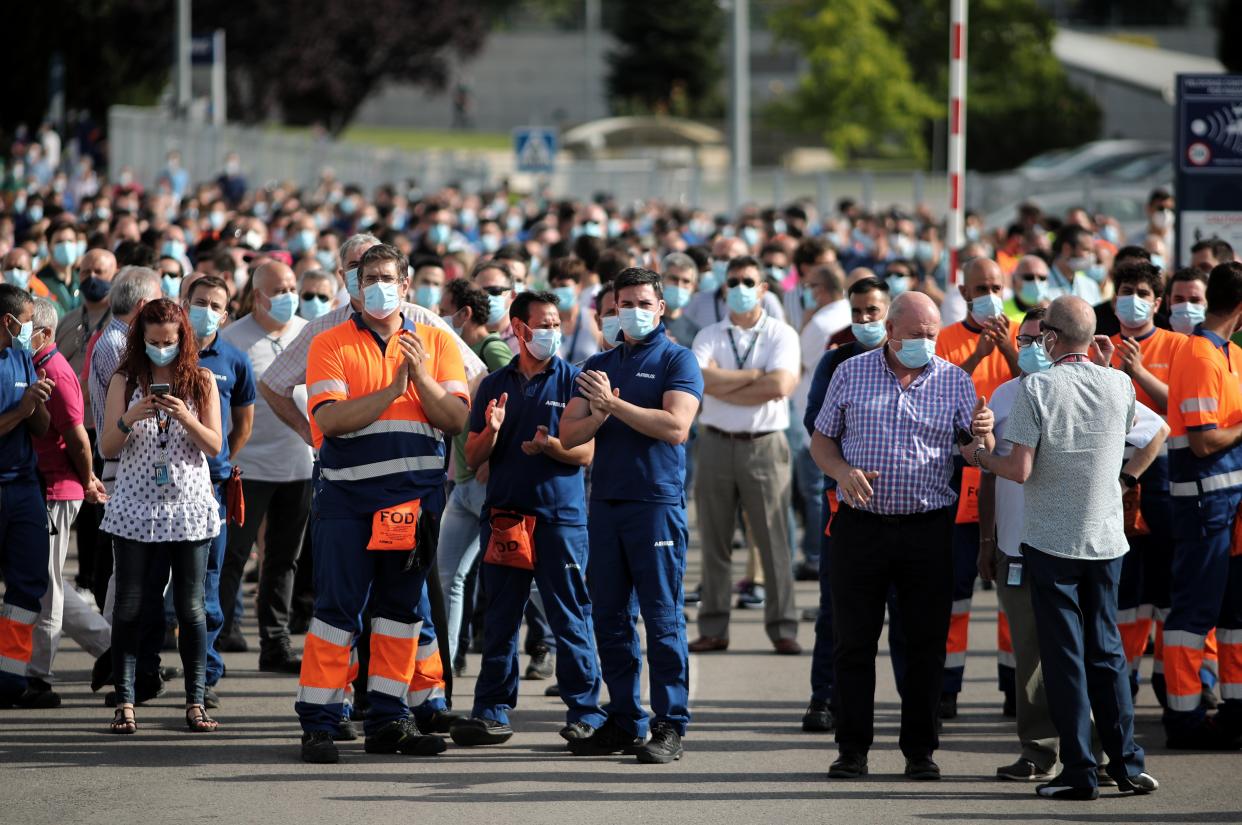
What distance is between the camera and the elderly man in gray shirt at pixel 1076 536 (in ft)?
25.9

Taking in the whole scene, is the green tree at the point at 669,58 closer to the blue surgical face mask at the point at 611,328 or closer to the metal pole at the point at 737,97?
the metal pole at the point at 737,97

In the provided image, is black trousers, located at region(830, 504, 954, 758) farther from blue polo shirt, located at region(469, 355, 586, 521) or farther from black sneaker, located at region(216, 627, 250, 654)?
black sneaker, located at region(216, 627, 250, 654)

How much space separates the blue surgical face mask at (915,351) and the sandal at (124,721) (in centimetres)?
398

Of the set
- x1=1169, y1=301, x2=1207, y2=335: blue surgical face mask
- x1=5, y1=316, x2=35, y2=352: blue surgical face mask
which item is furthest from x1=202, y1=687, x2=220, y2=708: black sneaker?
x1=1169, y1=301, x2=1207, y2=335: blue surgical face mask

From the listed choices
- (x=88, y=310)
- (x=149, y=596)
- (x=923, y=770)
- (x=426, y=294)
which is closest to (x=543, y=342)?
(x=149, y=596)

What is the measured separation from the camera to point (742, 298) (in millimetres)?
11219

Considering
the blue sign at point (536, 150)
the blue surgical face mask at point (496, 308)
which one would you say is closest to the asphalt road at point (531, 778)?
the blue surgical face mask at point (496, 308)

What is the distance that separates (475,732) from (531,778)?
26.9 inches

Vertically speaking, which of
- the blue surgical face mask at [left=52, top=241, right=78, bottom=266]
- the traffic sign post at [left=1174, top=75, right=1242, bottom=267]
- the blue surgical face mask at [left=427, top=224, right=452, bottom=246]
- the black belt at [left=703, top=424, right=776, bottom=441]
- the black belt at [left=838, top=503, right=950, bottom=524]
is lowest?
the black belt at [left=703, top=424, right=776, bottom=441]

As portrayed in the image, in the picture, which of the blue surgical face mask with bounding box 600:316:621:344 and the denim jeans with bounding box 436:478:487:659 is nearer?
the blue surgical face mask with bounding box 600:316:621:344

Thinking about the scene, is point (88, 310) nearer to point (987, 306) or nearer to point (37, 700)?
point (37, 700)

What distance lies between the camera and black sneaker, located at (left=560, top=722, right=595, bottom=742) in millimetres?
8680

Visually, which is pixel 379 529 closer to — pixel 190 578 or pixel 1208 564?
pixel 190 578

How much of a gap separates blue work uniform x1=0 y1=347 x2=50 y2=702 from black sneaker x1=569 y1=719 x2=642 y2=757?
2828mm
